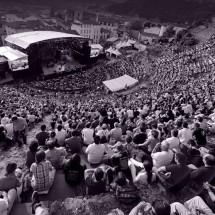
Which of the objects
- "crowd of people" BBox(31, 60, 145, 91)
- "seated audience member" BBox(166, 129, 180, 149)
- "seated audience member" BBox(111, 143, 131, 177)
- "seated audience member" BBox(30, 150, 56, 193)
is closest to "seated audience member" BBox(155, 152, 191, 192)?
"seated audience member" BBox(111, 143, 131, 177)

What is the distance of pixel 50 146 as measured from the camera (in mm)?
6789

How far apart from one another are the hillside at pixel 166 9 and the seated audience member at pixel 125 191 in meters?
97.7

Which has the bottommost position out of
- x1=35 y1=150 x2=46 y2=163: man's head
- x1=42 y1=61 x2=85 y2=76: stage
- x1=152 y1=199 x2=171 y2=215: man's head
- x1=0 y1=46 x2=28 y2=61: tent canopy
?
x1=42 y1=61 x2=85 y2=76: stage

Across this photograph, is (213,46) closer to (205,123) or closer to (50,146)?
(205,123)

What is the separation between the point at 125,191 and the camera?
512 cm

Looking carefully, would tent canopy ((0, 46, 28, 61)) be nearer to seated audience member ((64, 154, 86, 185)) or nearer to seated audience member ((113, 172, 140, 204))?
seated audience member ((64, 154, 86, 185))

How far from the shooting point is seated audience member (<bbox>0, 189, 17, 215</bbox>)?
15.5 ft

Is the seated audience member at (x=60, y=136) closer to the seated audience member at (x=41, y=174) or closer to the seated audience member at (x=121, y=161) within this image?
the seated audience member at (x=41, y=174)

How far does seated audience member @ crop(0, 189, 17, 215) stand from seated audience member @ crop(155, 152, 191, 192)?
3.70 meters

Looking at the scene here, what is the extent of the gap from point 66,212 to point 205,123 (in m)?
7.16

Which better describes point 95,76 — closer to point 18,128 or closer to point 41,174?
point 18,128

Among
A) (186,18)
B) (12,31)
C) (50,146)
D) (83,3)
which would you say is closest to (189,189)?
(50,146)

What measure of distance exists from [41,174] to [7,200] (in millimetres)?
930

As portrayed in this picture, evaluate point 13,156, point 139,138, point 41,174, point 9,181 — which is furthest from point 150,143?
point 13,156
